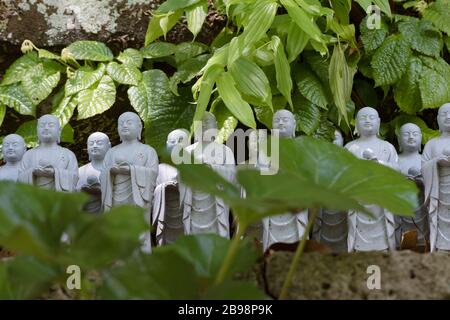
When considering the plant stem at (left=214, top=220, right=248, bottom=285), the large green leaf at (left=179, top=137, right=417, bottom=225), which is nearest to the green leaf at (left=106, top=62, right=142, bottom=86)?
the large green leaf at (left=179, top=137, right=417, bottom=225)

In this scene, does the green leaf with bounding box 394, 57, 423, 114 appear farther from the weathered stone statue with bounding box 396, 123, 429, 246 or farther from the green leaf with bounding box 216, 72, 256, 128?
the green leaf with bounding box 216, 72, 256, 128

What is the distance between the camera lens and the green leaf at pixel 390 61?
338cm

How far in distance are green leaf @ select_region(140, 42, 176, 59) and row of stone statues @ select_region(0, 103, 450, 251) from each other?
77 centimetres

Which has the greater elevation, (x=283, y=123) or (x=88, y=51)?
(x=88, y=51)

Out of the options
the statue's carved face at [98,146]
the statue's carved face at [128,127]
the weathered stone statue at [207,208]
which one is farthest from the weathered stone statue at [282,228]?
the statue's carved face at [98,146]

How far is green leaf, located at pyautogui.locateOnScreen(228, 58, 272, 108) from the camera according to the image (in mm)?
2707

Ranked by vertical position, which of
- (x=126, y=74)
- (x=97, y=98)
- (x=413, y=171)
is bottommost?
(x=413, y=171)

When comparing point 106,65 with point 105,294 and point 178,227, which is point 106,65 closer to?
point 178,227

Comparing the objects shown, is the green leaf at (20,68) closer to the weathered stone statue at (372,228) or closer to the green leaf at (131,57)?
the green leaf at (131,57)

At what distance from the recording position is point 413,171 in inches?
108

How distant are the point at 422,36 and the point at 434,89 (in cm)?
27

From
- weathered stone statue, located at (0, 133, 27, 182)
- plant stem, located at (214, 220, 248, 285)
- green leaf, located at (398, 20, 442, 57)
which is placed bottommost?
plant stem, located at (214, 220, 248, 285)

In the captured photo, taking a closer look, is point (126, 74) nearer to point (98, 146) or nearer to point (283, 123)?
point (98, 146)

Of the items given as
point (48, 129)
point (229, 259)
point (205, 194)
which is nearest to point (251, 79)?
point (205, 194)
